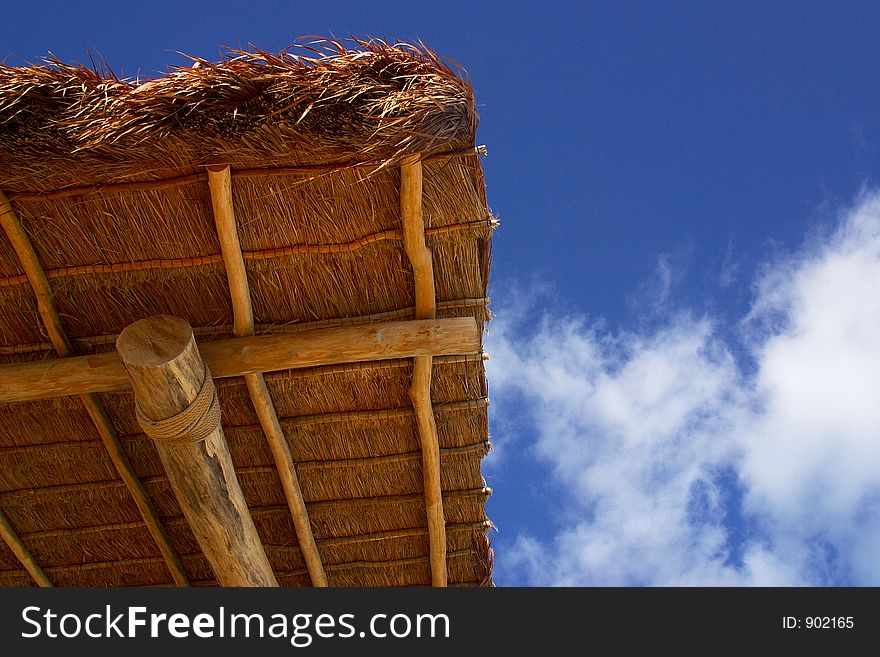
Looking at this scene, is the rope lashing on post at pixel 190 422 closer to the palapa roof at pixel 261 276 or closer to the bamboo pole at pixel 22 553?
the palapa roof at pixel 261 276

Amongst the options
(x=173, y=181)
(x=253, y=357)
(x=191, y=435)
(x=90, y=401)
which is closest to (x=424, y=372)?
(x=253, y=357)

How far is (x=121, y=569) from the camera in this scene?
4195 mm

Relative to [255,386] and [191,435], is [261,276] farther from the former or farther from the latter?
[191,435]

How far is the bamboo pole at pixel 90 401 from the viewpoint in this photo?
9.79ft

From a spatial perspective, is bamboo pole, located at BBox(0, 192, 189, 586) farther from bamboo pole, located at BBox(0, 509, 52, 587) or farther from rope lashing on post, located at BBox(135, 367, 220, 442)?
bamboo pole, located at BBox(0, 509, 52, 587)

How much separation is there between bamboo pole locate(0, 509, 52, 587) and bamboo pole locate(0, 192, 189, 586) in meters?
0.64

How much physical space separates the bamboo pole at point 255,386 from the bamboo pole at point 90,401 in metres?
0.66

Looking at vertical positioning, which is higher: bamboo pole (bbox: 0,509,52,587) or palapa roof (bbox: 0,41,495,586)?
palapa roof (bbox: 0,41,495,586)

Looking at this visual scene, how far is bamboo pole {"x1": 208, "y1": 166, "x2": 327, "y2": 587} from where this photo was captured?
2867mm

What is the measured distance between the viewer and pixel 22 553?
402 centimetres

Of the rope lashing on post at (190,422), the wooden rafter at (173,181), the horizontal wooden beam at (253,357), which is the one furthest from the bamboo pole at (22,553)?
the wooden rafter at (173,181)

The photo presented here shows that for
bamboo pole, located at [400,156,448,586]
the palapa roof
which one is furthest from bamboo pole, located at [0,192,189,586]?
bamboo pole, located at [400,156,448,586]

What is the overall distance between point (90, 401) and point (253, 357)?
2.64 feet

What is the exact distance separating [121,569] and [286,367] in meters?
1.81
